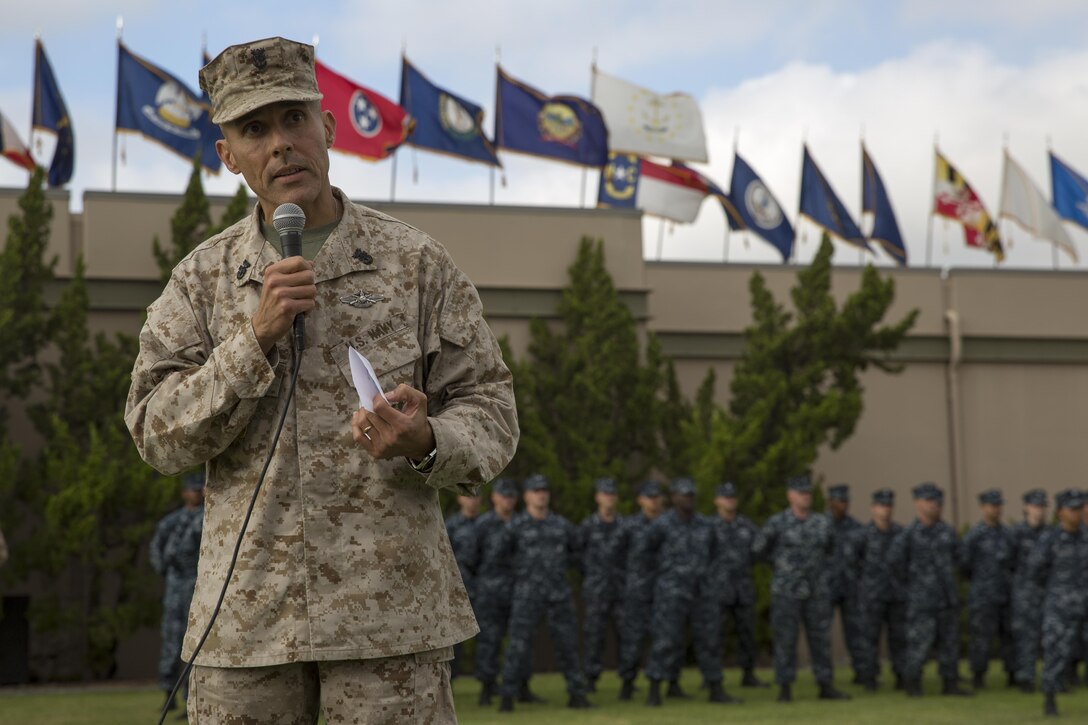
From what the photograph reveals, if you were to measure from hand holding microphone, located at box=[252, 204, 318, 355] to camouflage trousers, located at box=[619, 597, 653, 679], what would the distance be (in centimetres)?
1124

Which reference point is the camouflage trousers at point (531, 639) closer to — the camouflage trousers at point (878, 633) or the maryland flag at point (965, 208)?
the camouflage trousers at point (878, 633)

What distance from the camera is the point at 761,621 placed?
17.1m

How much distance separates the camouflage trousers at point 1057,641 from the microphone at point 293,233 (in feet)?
32.5

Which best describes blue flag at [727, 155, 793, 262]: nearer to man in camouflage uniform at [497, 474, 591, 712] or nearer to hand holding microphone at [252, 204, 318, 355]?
man in camouflage uniform at [497, 474, 591, 712]

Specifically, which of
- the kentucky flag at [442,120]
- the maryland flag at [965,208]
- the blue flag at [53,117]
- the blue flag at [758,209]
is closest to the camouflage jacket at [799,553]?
the kentucky flag at [442,120]

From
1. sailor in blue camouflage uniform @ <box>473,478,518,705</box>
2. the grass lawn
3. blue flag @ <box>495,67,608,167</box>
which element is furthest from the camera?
blue flag @ <box>495,67,608,167</box>

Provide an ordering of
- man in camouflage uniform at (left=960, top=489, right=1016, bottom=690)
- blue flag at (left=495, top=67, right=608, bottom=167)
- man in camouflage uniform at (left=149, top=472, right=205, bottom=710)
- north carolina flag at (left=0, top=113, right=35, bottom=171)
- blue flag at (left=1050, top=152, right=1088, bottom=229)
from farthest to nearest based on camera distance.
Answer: blue flag at (left=1050, top=152, right=1088, bottom=229) < blue flag at (left=495, top=67, right=608, bottom=167) < north carolina flag at (left=0, top=113, right=35, bottom=171) < man in camouflage uniform at (left=960, top=489, right=1016, bottom=690) < man in camouflage uniform at (left=149, top=472, right=205, bottom=710)

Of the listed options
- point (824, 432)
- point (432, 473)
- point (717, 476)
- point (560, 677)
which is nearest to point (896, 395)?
point (824, 432)

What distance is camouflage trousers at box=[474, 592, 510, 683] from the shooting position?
13.0 m

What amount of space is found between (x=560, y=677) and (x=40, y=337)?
731cm

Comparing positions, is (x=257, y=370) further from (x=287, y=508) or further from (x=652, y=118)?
(x=652, y=118)

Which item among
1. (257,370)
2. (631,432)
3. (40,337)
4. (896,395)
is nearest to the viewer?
(257,370)

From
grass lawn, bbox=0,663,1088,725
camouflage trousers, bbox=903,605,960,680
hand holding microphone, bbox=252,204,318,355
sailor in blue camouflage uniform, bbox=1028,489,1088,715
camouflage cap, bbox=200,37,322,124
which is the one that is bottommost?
grass lawn, bbox=0,663,1088,725

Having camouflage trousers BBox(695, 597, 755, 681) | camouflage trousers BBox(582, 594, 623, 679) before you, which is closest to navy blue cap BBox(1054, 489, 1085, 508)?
camouflage trousers BBox(695, 597, 755, 681)
